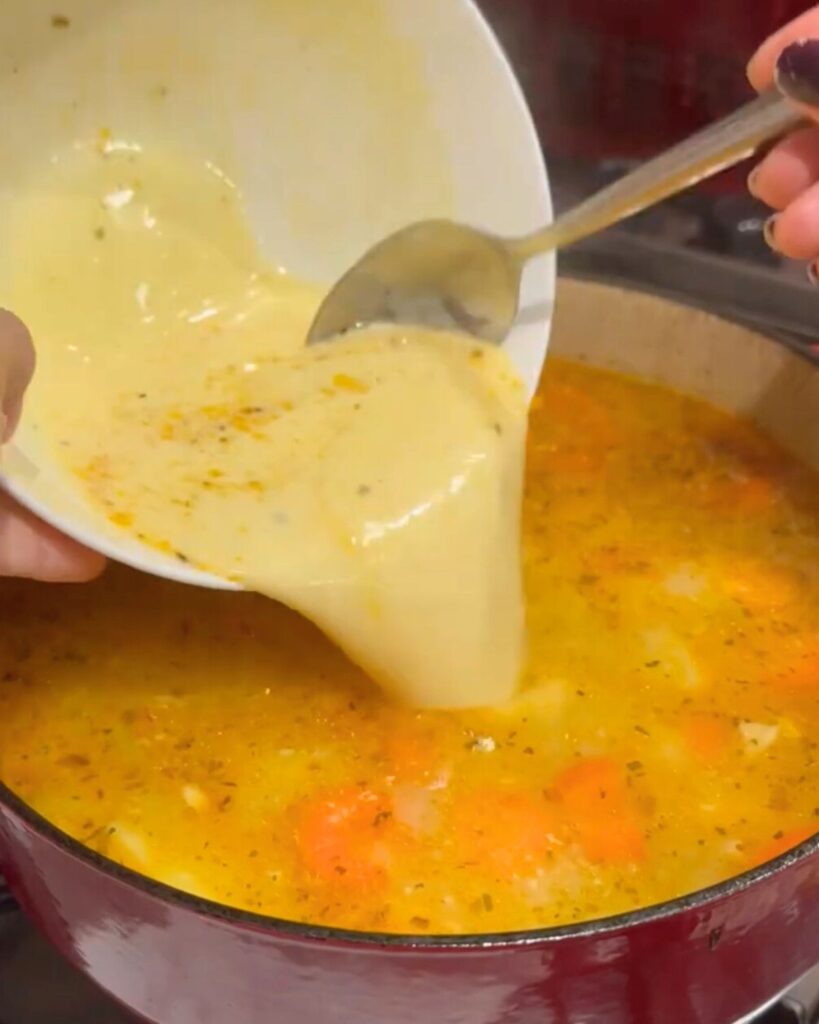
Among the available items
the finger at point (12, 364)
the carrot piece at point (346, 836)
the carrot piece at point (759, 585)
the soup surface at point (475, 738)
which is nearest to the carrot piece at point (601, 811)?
the soup surface at point (475, 738)

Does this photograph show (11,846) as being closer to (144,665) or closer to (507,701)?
(144,665)

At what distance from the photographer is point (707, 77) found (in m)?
1.36

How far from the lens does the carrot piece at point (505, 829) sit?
0.89 metres

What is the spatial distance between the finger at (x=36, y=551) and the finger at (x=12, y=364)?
0.30 feet

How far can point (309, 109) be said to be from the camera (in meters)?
1.00

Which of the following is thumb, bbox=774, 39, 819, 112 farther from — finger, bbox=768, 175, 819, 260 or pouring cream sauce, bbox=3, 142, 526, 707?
pouring cream sauce, bbox=3, 142, 526, 707

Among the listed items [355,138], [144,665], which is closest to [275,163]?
[355,138]

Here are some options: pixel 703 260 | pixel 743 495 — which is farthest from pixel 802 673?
pixel 703 260

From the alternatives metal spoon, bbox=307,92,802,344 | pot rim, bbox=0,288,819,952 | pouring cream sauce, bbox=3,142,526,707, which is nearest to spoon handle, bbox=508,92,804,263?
metal spoon, bbox=307,92,802,344

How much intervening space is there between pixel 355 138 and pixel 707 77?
0.53 metres

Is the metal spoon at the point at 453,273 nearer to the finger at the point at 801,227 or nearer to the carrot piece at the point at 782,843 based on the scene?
the finger at the point at 801,227

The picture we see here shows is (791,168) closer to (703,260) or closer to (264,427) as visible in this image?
(264,427)

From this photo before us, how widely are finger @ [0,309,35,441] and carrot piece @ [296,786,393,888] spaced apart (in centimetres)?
35

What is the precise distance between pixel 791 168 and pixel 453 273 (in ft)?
0.81
